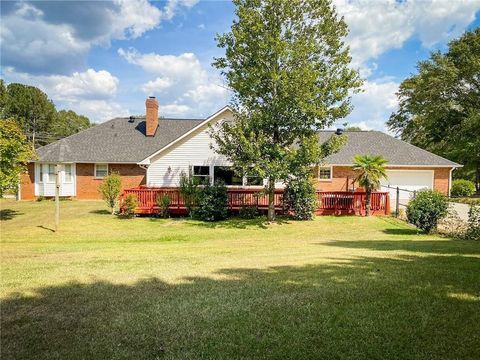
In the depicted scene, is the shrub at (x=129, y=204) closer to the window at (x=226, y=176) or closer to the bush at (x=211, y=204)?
the bush at (x=211, y=204)

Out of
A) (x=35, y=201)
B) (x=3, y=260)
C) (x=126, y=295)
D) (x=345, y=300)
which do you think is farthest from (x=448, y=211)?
(x=35, y=201)

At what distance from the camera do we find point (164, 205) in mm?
18141

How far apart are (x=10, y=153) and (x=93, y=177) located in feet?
33.7

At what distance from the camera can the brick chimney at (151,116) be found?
27703mm

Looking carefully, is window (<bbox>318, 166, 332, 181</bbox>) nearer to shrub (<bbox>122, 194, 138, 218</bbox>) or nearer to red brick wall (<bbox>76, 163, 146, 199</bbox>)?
red brick wall (<bbox>76, 163, 146, 199</bbox>)

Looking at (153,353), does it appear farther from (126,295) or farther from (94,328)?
(126,295)

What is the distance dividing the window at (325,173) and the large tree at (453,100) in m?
17.0

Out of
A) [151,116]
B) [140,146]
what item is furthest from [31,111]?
[140,146]

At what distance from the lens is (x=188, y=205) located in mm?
18312

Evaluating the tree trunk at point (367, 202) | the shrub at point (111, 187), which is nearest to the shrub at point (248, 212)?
the tree trunk at point (367, 202)

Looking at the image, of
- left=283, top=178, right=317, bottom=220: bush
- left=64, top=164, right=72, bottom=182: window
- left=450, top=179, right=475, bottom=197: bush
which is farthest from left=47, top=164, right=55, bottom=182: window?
Answer: left=450, top=179, right=475, bottom=197: bush

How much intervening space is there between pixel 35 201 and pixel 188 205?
534 inches

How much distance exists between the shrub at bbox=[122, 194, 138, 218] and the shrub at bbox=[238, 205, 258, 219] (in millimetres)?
5296

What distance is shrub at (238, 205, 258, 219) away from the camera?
59.7 ft
